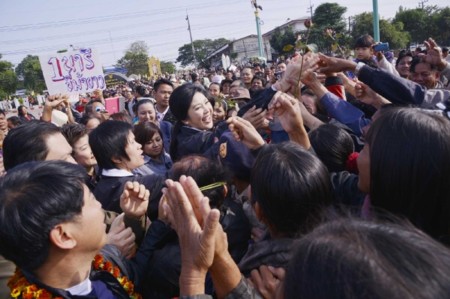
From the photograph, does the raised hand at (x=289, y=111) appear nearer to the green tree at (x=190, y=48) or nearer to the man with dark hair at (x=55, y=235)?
the man with dark hair at (x=55, y=235)

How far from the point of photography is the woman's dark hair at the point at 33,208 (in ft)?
3.82

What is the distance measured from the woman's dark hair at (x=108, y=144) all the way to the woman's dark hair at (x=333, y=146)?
1.28 metres

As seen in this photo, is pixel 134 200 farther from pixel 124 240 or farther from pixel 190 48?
pixel 190 48

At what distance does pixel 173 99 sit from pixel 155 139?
0.47 metres

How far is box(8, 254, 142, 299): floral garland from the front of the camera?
121cm

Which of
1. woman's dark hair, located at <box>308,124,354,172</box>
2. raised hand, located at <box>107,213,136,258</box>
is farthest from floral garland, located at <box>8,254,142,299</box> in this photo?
woman's dark hair, located at <box>308,124,354,172</box>

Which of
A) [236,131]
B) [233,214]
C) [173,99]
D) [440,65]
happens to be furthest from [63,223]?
[440,65]

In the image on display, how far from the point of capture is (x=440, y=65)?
430 cm

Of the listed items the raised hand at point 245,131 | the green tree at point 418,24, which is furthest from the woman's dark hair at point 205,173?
the green tree at point 418,24

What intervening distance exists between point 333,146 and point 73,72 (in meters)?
5.60

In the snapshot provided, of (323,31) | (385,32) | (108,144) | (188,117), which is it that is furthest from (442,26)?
(108,144)

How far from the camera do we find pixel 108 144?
2.38m

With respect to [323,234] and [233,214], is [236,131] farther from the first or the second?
[323,234]

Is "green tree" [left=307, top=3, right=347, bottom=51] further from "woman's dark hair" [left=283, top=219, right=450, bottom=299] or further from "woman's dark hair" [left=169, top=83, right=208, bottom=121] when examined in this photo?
"woman's dark hair" [left=283, top=219, right=450, bottom=299]
